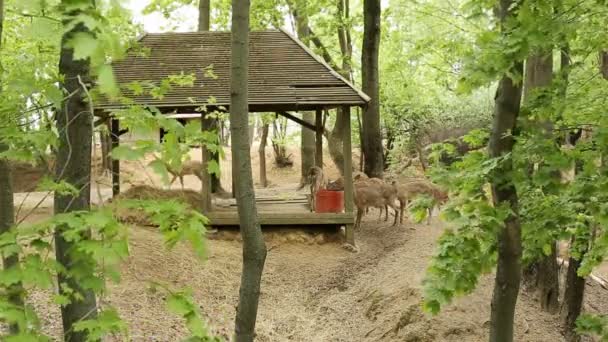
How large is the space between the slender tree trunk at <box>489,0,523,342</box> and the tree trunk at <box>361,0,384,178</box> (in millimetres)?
11629

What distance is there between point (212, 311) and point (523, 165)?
6.11 m

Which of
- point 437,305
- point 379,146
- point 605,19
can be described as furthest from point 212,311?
point 379,146

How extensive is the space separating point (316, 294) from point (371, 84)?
7893mm

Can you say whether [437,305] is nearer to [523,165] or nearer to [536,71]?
[523,165]

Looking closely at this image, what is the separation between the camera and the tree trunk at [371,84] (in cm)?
1770

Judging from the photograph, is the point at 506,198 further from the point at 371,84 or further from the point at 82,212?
the point at 371,84

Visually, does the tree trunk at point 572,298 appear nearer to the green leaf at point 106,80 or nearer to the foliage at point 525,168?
the foliage at point 525,168

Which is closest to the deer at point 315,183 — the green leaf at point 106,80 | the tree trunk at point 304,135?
the tree trunk at point 304,135

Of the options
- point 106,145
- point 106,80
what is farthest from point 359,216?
point 106,80

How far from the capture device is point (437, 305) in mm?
5180

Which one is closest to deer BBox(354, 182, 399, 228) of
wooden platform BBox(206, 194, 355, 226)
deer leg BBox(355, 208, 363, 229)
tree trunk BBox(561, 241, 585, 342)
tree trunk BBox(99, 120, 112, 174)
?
deer leg BBox(355, 208, 363, 229)

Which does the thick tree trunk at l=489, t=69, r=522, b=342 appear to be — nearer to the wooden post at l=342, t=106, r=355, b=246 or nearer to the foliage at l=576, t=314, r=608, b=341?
the foliage at l=576, t=314, r=608, b=341

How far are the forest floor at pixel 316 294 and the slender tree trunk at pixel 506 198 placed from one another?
268 cm

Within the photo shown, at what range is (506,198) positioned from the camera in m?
5.71
